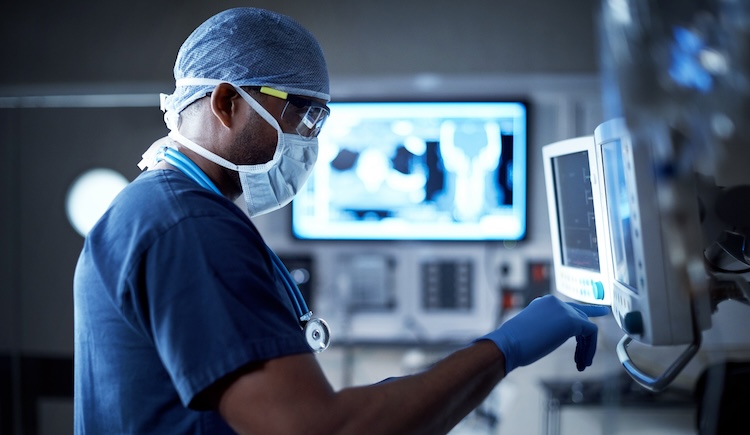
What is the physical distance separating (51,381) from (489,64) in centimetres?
219

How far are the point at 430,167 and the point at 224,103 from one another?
189cm

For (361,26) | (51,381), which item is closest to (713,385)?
(361,26)

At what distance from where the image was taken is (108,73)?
2857 mm

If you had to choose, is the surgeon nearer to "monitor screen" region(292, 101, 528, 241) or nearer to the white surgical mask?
the white surgical mask

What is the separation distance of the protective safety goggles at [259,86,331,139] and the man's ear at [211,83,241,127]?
5 cm

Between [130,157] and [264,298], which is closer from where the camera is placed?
[264,298]

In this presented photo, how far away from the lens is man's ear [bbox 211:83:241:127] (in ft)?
3.51

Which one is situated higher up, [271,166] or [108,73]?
[108,73]

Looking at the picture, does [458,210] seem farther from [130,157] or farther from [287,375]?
Result: [287,375]

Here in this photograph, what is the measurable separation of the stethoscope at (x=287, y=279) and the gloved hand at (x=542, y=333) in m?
0.29

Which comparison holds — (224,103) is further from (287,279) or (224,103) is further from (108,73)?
(108,73)

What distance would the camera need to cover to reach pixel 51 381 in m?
2.86

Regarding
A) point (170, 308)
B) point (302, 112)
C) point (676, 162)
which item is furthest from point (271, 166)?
point (676, 162)

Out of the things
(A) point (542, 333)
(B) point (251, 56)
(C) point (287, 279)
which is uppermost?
(B) point (251, 56)
